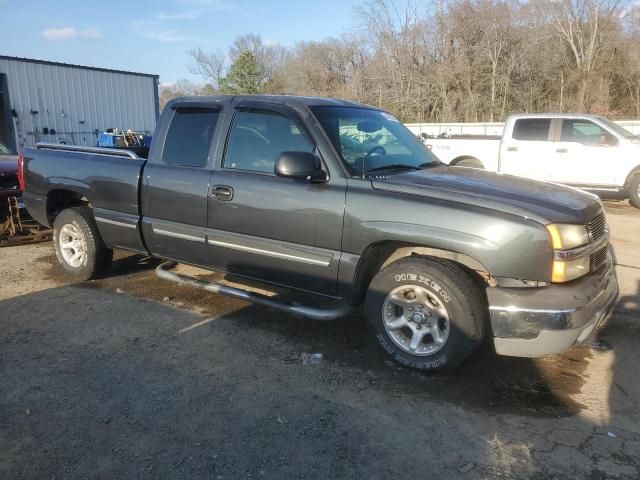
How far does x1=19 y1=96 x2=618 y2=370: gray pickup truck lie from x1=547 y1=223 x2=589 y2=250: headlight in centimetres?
1

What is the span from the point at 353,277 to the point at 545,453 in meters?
1.59

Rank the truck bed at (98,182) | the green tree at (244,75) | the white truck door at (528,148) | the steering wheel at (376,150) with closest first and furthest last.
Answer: the steering wheel at (376,150)
the truck bed at (98,182)
the white truck door at (528,148)
the green tree at (244,75)

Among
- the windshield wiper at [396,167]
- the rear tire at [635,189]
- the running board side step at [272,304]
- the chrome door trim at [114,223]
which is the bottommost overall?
the running board side step at [272,304]

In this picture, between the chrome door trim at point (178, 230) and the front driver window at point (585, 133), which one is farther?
the front driver window at point (585, 133)

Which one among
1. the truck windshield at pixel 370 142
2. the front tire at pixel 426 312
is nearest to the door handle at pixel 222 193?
the truck windshield at pixel 370 142

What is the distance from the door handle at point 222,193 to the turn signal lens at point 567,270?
240 centimetres

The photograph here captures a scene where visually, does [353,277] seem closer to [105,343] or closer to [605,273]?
[605,273]

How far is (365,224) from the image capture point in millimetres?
3512

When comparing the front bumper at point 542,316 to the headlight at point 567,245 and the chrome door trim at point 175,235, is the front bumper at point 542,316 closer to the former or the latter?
the headlight at point 567,245

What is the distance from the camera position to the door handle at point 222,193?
408 cm

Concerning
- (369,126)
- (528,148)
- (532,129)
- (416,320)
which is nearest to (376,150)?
(369,126)

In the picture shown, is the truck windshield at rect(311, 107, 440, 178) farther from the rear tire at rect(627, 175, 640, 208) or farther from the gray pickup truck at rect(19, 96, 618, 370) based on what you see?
the rear tire at rect(627, 175, 640, 208)

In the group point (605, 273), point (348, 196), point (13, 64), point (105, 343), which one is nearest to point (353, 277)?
point (348, 196)

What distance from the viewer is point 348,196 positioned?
359cm
